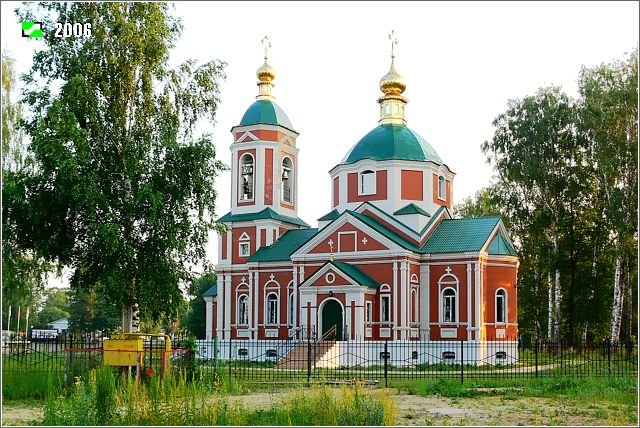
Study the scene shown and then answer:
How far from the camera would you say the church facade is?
88.0 feet

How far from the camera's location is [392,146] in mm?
29234

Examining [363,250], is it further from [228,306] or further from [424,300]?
[228,306]

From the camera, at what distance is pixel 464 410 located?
40.1 ft

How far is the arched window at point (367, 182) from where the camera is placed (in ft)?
96.3

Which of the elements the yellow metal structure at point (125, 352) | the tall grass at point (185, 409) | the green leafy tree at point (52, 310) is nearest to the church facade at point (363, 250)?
the yellow metal structure at point (125, 352)

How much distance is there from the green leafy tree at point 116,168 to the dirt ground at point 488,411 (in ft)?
12.1

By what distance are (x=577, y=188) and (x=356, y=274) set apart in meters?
9.29

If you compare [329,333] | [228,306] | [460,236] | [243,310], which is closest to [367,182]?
[460,236]

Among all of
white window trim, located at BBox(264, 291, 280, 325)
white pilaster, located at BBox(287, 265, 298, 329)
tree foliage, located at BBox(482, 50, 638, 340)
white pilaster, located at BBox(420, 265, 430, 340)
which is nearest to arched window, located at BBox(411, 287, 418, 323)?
white pilaster, located at BBox(420, 265, 430, 340)

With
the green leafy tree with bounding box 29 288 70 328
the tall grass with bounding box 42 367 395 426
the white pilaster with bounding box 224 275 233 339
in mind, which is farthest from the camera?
the green leafy tree with bounding box 29 288 70 328

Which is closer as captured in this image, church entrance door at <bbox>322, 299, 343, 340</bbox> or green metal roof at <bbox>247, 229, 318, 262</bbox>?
church entrance door at <bbox>322, 299, 343, 340</bbox>

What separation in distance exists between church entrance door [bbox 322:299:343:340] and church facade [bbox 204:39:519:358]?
0.04 meters

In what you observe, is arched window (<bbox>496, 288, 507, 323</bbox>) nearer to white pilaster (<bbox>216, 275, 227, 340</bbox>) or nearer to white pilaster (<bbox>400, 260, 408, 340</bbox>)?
white pilaster (<bbox>400, 260, 408, 340</bbox>)

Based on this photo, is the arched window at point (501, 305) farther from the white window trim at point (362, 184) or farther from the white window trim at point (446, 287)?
the white window trim at point (362, 184)
